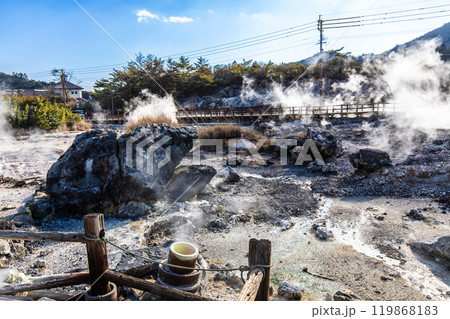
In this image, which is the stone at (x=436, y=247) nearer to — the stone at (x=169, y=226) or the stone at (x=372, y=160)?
the stone at (x=169, y=226)

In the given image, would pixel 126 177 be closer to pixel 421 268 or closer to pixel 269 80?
pixel 421 268

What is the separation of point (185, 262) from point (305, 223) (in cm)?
411

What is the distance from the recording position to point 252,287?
2254 millimetres

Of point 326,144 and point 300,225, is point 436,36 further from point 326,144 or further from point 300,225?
point 300,225

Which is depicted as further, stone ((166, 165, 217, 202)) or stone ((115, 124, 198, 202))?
stone ((166, 165, 217, 202))

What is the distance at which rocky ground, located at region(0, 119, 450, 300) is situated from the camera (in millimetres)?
4066

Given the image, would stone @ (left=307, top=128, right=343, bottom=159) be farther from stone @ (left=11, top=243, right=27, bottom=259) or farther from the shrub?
the shrub

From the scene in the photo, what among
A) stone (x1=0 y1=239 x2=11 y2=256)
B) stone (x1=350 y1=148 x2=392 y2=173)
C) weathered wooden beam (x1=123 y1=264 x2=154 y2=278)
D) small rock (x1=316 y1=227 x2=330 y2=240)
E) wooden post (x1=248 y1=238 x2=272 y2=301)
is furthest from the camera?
stone (x1=350 y1=148 x2=392 y2=173)

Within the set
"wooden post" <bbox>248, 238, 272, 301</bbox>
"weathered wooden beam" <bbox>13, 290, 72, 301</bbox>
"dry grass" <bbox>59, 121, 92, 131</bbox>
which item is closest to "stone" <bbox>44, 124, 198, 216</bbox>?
"weathered wooden beam" <bbox>13, 290, 72, 301</bbox>

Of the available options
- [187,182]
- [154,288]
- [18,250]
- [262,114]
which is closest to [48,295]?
[154,288]

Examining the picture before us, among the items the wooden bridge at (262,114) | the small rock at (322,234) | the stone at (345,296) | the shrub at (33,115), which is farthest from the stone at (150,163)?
the shrub at (33,115)

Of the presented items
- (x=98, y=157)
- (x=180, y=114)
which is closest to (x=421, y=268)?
(x=98, y=157)

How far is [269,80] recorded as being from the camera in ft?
109

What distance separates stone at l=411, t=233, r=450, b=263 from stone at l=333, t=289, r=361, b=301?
2.04 m
